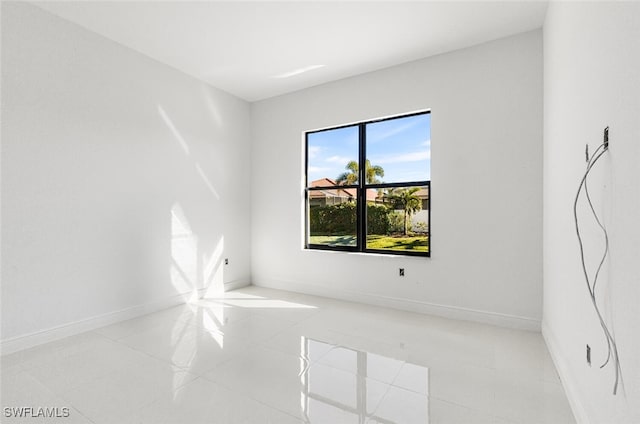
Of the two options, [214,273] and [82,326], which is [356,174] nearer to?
[214,273]

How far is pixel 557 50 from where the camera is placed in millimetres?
2367

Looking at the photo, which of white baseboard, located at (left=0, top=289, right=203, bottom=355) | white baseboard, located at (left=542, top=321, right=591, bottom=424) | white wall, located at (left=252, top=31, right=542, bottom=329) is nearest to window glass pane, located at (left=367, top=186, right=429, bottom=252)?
white wall, located at (left=252, top=31, right=542, bottom=329)

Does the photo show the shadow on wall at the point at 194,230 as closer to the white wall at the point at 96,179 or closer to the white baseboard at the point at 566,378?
the white wall at the point at 96,179

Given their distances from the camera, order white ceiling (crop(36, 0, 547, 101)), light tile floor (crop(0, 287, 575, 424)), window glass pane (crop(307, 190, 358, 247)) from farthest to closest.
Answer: window glass pane (crop(307, 190, 358, 247)) → white ceiling (crop(36, 0, 547, 101)) → light tile floor (crop(0, 287, 575, 424))

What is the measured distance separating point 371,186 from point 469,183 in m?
1.20

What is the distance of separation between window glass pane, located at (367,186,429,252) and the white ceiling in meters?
1.60

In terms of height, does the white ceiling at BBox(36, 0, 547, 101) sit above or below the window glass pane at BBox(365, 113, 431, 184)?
above

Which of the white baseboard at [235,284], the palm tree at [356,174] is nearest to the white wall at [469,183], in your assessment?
the palm tree at [356,174]

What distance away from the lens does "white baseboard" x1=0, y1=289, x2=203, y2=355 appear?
259 cm

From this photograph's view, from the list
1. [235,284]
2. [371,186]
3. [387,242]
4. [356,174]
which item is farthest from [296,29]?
[235,284]

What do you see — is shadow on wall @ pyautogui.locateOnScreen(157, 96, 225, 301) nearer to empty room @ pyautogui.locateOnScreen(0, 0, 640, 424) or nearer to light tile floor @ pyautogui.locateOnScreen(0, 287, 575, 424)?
empty room @ pyautogui.locateOnScreen(0, 0, 640, 424)

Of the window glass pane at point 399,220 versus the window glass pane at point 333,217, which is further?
the window glass pane at point 333,217

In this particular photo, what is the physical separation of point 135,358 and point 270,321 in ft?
4.19

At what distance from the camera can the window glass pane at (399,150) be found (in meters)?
3.72
